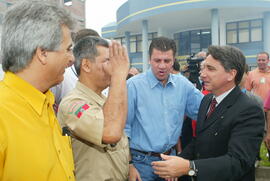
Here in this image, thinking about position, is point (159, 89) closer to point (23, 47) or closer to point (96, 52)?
point (96, 52)

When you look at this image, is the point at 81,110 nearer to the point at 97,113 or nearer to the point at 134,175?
the point at 97,113

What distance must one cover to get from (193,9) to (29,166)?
21.3 m

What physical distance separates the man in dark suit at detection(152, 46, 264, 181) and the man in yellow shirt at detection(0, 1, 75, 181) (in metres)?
0.95

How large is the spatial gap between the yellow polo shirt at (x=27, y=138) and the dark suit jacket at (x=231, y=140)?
45.1 inches

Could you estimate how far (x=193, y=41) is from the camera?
88.0 feet

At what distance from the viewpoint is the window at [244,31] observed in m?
24.2

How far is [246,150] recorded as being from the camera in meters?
2.09

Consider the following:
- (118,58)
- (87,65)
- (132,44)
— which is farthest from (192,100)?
(132,44)

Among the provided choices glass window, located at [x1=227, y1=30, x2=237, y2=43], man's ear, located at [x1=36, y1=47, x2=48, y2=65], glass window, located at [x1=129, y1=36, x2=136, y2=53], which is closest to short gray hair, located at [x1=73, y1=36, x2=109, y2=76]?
man's ear, located at [x1=36, y1=47, x2=48, y2=65]

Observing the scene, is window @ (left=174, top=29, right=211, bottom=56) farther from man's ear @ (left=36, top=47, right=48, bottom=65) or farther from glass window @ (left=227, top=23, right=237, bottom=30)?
man's ear @ (left=36, top=47, right=48, bottom=65)

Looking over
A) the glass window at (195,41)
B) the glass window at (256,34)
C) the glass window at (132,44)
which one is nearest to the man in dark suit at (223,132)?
the glass window at (256,34)

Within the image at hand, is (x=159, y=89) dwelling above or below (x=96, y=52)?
below

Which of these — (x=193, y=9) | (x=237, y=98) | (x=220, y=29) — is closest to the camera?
(x=237, y=98)

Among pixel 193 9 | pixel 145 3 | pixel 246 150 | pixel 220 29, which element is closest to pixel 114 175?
pixel 246 150
